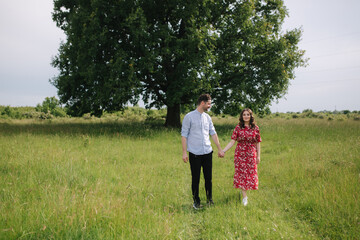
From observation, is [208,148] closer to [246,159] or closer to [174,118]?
[246,159]

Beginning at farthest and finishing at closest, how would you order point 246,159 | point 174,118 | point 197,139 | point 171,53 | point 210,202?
point 174,118 < point 171,53 < point 246,159 < point 210,202 < point 197,139

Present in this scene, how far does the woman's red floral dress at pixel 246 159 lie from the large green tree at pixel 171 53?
393 inches

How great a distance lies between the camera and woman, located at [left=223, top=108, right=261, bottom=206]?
17.2ft

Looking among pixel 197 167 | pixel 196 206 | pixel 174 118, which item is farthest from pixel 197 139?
pixel 174 118

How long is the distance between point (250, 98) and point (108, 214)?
55.6ft

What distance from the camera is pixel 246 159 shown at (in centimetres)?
534

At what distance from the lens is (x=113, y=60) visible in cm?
1525

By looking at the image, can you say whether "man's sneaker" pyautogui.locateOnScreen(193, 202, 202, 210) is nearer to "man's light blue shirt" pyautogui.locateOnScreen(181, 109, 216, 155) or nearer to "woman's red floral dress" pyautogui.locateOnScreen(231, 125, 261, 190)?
"woman's red floral dress" pyautogui.locateOnScreen(231, 125, 261, 190)

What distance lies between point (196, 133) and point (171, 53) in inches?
469

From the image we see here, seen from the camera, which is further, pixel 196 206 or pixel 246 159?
pixel 246 159

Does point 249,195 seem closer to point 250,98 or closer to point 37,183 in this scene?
point 37,183

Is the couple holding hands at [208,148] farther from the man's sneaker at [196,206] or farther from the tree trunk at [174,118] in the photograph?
the tree trunk at [174,118]

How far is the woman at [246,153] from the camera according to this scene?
5.23 metres

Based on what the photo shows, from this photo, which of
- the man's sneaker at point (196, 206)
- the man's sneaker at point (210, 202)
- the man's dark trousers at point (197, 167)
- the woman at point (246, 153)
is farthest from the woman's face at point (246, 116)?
the man's sneaker at point (196, 206)
